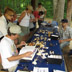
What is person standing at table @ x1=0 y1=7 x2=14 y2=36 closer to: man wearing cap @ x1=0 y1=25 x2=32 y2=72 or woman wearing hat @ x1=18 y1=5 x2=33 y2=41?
man wearing cap @ x1=0 y1=25 x2=32 y2=72

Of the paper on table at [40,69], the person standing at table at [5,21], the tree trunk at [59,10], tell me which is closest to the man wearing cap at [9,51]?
the paper on table at [40,69]

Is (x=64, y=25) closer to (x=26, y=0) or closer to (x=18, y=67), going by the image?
(x=18, y=67)

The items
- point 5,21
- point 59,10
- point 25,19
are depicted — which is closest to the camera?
point 5,21

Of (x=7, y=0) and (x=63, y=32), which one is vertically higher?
(x=7, y=0)

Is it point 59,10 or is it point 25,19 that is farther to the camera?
point 59,10

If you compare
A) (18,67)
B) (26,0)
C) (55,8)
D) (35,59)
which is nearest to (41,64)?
(35,59)

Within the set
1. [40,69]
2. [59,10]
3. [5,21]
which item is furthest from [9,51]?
[59,10]

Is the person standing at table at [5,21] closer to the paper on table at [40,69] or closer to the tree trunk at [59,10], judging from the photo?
the paper on table at [40,69]

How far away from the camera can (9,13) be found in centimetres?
295

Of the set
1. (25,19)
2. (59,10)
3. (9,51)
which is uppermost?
(59,10)

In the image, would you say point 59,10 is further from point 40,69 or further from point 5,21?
point 40,69

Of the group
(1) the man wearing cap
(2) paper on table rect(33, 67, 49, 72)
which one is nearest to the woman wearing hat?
(1) the man wearing cap

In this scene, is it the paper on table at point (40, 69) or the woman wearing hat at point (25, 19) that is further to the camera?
the woman wearing hat at point (25, 19)

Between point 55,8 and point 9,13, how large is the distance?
177 inches
